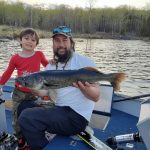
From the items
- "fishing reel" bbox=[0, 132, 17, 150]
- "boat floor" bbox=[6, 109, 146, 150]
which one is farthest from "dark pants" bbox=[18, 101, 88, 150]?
"fishing reel" bbox=[0, 132, 17, 150]

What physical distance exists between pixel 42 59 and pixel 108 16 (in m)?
89.5

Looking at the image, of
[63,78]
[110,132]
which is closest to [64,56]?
[63,78]

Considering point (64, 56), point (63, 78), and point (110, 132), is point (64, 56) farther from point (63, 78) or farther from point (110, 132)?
point (110, 132)

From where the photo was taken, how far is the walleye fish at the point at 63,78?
4.14 meters

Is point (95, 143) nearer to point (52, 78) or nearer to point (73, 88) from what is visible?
point (73, 88)

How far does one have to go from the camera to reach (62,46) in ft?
15.1

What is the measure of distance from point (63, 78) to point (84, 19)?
8527 centimetres

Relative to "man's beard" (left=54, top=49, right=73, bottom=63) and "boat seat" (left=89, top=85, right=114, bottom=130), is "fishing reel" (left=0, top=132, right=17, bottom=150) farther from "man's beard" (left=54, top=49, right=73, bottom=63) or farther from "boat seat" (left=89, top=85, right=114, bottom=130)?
"boat seat" (left=89, top=85, right=114, bottom=130)

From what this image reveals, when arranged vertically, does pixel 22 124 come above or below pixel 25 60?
below

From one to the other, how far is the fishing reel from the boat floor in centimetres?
64

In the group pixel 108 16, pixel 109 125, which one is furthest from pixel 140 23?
pixel 109 125

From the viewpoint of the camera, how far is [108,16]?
305 ft

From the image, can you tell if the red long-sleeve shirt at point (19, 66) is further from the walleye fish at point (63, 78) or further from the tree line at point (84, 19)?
the tree line at point (84, 19)

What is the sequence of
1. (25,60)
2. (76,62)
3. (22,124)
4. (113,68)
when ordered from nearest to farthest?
(22,124) → (76,62) → (25,60) → (113,68)
